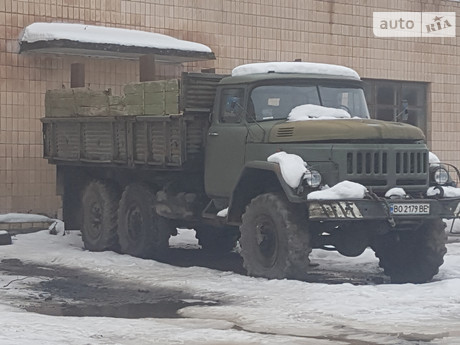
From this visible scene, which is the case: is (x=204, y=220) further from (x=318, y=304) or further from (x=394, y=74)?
(x=394, y=74)

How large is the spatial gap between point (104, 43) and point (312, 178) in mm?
6735

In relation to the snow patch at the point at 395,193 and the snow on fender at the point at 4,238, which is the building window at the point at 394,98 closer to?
the snow on fender at the point at 4,238

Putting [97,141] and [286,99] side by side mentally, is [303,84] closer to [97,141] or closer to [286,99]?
[286,99]

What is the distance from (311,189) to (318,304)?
1.79 metres

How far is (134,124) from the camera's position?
13805mm

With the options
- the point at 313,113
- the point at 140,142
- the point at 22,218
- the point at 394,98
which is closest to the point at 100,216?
the point at 140,142

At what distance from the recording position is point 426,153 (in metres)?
11.6

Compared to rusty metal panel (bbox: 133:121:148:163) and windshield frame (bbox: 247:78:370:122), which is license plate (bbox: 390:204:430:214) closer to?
windshield frame (bbox: 247:78:370:122)

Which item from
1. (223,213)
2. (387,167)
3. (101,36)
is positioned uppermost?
(101,36)

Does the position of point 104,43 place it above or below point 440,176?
above

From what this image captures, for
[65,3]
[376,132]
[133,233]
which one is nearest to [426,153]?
[376,132]

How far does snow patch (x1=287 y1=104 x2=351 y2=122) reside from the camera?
11879 millimetres

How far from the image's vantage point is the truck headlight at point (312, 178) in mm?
10789

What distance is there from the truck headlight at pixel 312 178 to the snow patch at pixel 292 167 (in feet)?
0.15
